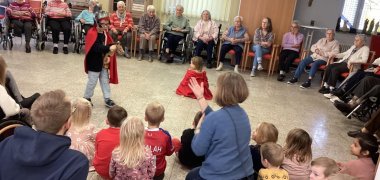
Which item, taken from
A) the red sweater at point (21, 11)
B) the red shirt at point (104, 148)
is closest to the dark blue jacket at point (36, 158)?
the red shirt at point (104, 148)

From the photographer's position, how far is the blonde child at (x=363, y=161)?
246 centimetres

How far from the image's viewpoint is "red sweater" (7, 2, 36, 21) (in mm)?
6751

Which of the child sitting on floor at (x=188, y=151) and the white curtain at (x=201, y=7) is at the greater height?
the white curtain at (x=201, y=7)

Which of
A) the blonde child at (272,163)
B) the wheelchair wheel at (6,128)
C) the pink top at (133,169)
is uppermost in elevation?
the wheelchair wheel at (6,128)

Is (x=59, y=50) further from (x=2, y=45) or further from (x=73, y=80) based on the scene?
(x=73, y=80)

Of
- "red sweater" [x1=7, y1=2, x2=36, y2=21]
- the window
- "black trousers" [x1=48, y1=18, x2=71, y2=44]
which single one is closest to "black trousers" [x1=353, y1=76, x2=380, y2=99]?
the window

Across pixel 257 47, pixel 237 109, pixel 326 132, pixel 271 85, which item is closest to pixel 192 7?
pixel 257 47

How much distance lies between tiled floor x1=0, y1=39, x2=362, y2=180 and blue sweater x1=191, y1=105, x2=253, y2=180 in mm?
830

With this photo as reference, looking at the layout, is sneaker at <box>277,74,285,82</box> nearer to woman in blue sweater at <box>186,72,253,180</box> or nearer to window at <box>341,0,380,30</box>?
window at <box>341,0,380,30</box>

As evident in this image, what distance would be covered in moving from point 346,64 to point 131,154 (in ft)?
16.4

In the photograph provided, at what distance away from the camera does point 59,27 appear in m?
7.19

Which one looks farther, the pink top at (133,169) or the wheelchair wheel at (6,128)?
the pink top at (133,169)

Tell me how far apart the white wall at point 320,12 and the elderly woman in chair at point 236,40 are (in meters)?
1.53

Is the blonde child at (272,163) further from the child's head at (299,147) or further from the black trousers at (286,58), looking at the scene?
the black trousers at (286,58)
